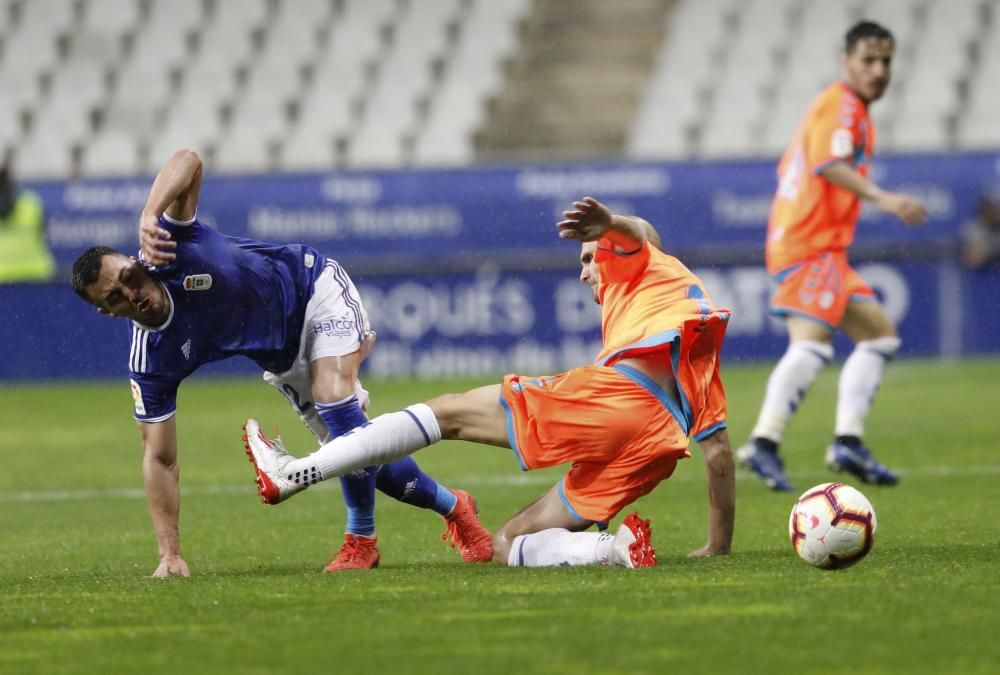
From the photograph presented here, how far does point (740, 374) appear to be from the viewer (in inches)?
706

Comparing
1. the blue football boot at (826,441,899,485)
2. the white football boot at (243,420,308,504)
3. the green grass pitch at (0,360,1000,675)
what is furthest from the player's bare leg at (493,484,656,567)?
the blue football boot at (826,441,899,485)

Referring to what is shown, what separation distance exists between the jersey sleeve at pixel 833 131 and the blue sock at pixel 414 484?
11.6 ft

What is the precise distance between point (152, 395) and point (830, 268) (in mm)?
4393

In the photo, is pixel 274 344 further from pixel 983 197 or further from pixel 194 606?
pixel 983 197

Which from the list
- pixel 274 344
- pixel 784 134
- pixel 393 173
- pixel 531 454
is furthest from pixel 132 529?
pixel 784 134

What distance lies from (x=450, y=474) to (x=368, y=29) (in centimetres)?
1322

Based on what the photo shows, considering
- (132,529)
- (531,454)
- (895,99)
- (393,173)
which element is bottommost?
(132,529)

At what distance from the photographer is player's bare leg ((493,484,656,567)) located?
586 cm

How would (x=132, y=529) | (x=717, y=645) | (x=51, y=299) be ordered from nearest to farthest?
(x=717, y=645) → (x=132, y=529) → (x=51, y=299)

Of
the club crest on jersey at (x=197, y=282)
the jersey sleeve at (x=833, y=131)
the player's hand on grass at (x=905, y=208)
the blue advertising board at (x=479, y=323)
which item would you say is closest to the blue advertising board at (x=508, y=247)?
the blue advertising board at (x=479, y=323)

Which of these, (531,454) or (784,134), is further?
(784,134)

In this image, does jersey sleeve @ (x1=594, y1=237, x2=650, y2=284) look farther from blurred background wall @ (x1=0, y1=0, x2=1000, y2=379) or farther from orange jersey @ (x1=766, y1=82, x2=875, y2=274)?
blurred background wall @ (x1=0, y1=0, x2=1000, y2=379)

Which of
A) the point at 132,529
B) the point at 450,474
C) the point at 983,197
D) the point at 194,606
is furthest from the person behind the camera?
the point at 983,197

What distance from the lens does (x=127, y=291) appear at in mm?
5895
